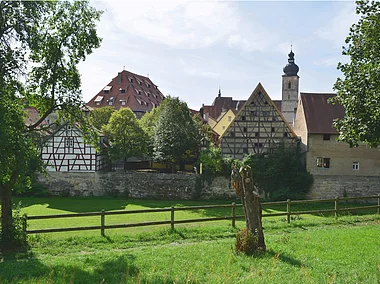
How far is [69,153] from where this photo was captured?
28531 mm

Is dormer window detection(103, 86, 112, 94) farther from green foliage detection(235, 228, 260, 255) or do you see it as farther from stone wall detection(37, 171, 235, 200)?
green foliage detection(235, 228, 260, 255)

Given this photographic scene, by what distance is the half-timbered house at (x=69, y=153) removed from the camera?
28.5m

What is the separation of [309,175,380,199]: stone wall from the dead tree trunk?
1863cm

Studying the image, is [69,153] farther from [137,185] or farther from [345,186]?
[345,186]

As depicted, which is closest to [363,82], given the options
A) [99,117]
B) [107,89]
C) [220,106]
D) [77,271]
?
[77,271]

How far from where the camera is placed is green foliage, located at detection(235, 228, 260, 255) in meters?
8.82

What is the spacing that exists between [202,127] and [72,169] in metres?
13.6

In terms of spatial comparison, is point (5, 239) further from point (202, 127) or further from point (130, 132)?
point (202, 127)

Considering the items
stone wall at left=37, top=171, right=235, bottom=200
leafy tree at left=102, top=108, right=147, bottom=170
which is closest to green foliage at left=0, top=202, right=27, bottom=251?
stone wall at left=37, top=171, right=235, bottom=200

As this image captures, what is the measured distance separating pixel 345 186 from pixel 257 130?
8030 mm

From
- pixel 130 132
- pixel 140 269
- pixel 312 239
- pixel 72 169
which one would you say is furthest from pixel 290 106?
pixel 140 269

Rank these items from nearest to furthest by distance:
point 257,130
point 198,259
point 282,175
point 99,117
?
point 198,259 < point 282,175 < point 257,130 < point 99,117

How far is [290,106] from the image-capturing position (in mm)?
57000

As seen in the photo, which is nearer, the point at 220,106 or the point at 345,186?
the point at 345,186
